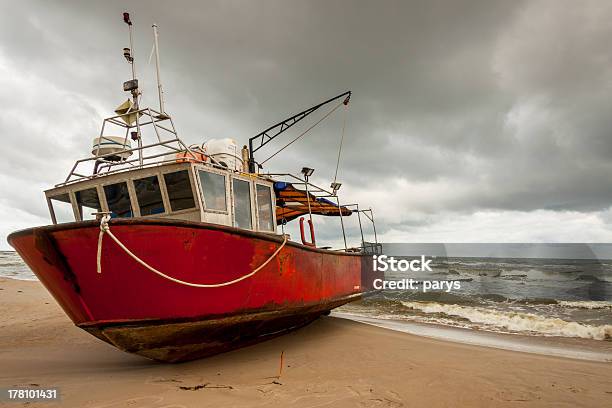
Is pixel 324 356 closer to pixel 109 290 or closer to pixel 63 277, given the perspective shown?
pixel 109 290

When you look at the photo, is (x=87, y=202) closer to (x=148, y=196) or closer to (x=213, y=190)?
(x=148, y=196)

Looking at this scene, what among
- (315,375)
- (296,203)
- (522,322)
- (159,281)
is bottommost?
(522,322)

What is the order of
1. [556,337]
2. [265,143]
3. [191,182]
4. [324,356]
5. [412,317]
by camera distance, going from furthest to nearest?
1. [412,317]
2. [265,143]
3. [556,337]
4. [324,356]
5. [191,182]

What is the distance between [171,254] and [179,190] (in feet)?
4.46

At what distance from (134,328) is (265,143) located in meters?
8.07

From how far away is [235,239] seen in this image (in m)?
4.71

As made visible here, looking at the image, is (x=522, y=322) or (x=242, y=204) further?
(x=522, y=322)

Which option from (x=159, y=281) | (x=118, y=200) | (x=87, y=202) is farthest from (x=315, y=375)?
(x=87, y=202)

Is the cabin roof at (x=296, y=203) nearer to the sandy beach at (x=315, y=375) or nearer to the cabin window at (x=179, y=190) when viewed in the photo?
the cabin window at (x=179, y=190)

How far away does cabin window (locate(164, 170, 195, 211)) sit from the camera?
16.8 ft

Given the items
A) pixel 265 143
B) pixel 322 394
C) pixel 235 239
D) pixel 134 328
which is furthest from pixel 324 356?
pixel 265 143

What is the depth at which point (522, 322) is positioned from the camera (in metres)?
11.3

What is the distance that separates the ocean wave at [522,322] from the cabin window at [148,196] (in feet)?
35.4

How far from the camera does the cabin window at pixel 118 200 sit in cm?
536
